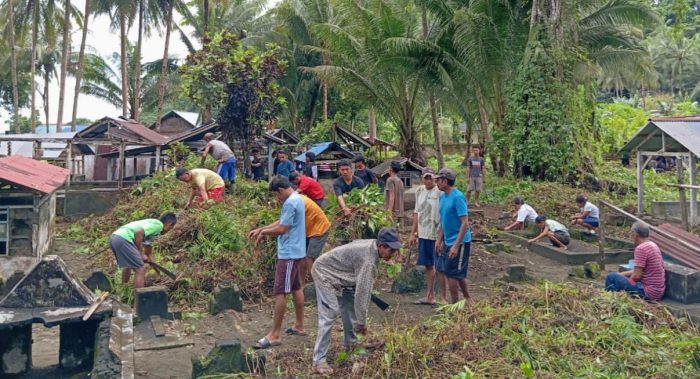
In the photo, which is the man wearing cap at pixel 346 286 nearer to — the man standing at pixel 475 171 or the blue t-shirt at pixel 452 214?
the blue t-shirt at pixel 452 214

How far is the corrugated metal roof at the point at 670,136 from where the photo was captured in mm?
13233

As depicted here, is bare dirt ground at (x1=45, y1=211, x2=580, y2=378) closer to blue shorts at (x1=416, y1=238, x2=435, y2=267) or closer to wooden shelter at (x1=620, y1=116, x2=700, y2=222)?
blue shorts at (x1=416, y1=238, x2=435, y2=267)

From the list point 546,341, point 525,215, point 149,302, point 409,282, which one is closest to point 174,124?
point 525,215

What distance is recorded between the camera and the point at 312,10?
28.2m

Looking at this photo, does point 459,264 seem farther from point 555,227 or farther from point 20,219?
point 20,219

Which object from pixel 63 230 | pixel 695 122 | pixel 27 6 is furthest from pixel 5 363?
pixel 27 6

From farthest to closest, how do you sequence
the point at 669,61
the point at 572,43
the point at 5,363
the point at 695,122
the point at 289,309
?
the point at 669,61
the point at 572,43
the point at 695,122
the point at 289,309
the point at 5,363

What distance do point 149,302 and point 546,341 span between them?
14.9ft

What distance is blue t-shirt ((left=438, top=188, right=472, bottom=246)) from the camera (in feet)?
24.6

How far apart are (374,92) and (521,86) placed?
5609mm

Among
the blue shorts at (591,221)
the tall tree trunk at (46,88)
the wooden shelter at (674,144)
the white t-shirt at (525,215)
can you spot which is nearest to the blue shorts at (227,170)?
the white t-shirt at (525,215)

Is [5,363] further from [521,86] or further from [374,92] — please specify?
[374,92]

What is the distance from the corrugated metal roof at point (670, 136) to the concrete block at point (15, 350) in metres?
12.2

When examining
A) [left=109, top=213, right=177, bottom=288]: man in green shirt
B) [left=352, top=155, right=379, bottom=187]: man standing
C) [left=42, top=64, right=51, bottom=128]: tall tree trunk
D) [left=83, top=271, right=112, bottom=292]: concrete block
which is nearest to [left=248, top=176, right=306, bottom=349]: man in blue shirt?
[left=109, top=213, right=177, bottom=288]: man in green shirt
